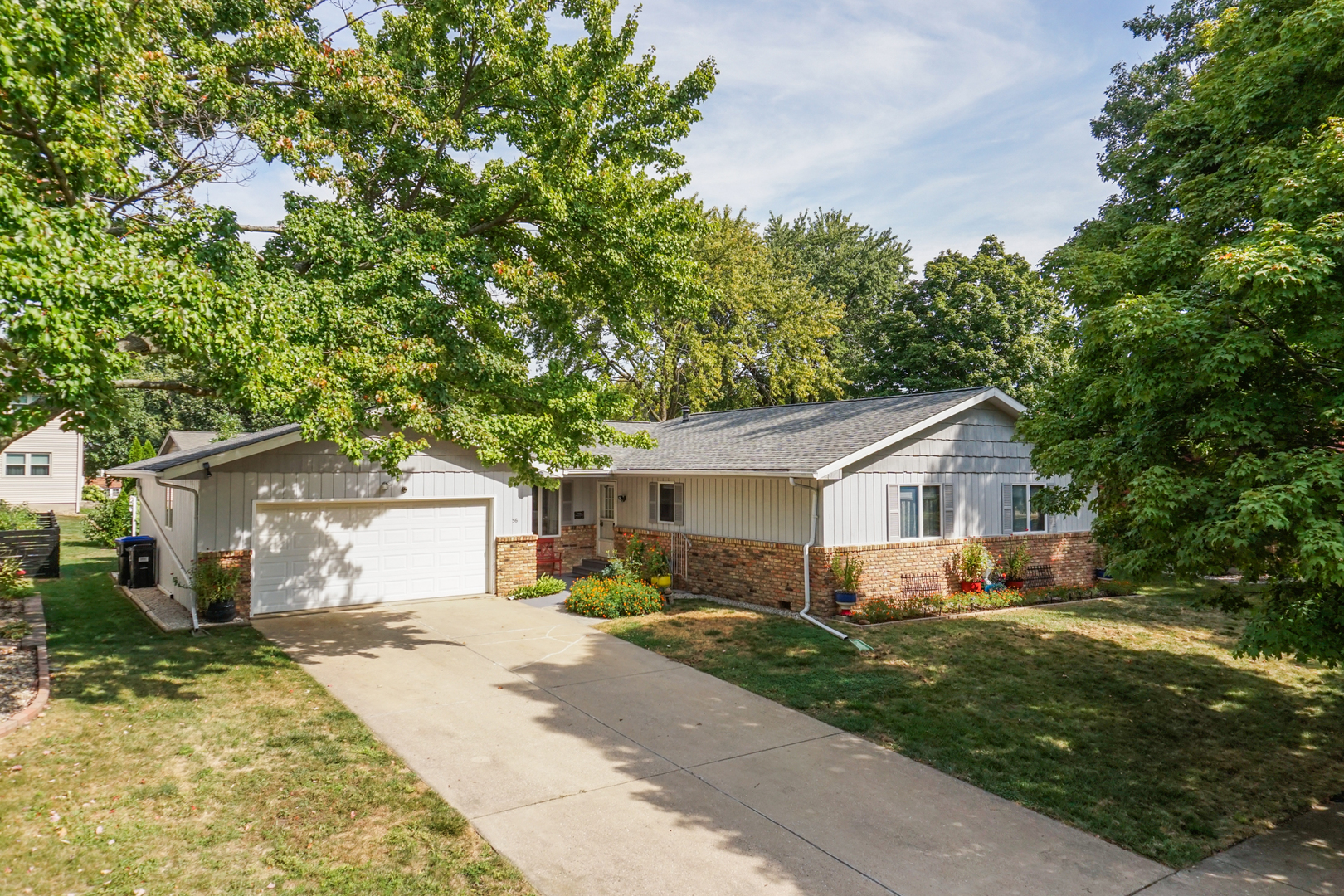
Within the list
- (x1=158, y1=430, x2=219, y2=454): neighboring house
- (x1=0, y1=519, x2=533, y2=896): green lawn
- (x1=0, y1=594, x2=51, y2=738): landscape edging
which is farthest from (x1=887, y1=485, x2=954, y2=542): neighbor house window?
(x1=158, y1=430, x2=219, y2=454): neighboring house

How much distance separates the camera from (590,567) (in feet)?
58.6

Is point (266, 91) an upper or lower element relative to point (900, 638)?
upper

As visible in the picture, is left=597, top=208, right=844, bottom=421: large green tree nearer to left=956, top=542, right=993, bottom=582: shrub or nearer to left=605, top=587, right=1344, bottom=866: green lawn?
left=956, top=542, right=993, bottom=582: shrub

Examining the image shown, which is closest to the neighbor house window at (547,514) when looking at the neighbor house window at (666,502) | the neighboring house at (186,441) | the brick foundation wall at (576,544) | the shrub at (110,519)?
the brick foundation wall at (576,544)

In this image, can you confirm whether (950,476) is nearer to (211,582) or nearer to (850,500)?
(850,500)

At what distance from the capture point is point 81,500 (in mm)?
36281

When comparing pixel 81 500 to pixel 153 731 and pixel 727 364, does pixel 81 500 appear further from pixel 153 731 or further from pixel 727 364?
pixel 153 731

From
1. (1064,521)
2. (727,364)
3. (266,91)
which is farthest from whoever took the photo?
(727,364)

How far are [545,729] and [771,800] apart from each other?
2900mm

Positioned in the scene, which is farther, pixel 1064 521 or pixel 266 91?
pixel 1064 521

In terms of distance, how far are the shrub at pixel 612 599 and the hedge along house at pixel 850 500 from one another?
7.52 feet

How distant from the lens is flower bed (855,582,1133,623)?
568 inches

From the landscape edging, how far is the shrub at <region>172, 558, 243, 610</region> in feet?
6.98

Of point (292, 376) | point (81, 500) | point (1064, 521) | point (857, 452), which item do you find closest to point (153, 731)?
point (292, 376)
